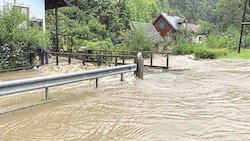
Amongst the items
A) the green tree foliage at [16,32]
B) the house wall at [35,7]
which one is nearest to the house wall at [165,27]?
the house wall at [35,7]

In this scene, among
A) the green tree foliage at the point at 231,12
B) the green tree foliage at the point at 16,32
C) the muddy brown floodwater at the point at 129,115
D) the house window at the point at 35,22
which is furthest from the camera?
the green tree foliage at the point at 231,12

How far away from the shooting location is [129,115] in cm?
634

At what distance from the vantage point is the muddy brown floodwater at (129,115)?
16.7ft

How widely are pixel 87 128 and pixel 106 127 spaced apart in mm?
372

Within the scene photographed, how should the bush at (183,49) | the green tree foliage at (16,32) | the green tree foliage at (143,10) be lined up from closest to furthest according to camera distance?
1. the green tree foliage at (16,32)
2. the bush at (183,49)
3. the green tree foliage at (143,10)

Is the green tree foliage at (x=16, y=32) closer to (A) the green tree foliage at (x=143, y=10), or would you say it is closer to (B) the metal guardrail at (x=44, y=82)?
(B) the metal guardrail at (x=44, y=82)

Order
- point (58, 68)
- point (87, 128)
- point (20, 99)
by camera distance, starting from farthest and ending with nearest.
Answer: point (58, 68) < point (20, 99) < point (87, 128)

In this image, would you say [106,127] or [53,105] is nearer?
[106,127]

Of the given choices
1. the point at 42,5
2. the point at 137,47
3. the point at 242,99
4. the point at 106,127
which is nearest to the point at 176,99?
the point at 242,99

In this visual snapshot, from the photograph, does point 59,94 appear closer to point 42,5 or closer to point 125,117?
point 125,117

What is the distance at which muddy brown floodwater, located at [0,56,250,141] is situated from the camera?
201 inches

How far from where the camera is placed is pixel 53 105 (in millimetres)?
7098

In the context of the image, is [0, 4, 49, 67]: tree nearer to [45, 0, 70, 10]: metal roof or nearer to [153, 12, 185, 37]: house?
[45, 0, 70, 10]: metal roof

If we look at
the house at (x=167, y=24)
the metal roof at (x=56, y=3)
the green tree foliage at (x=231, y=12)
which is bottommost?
the metal roof at (x=56, y=3)
